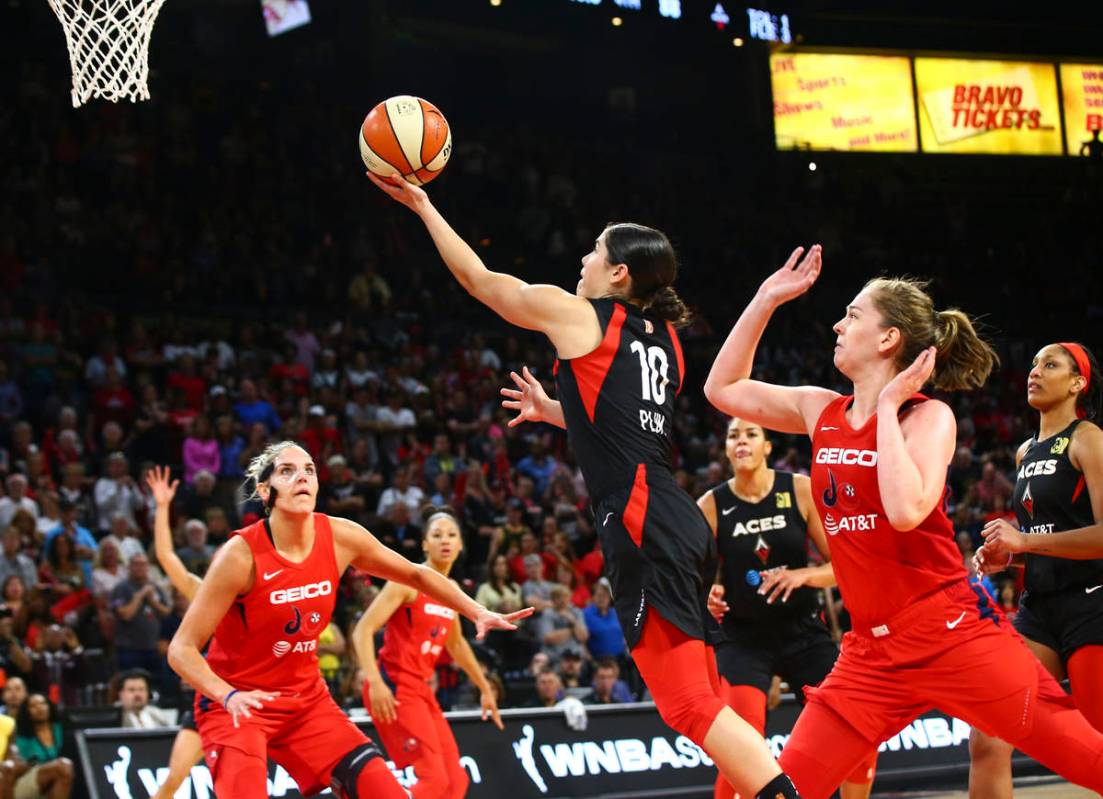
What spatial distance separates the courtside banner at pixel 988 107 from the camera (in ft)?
82.7

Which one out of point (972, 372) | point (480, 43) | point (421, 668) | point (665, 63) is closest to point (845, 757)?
point (972, 372)

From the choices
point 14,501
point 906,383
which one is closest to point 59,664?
point 14,501

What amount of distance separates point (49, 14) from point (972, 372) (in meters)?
17.1

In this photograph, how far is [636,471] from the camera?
4316 mm

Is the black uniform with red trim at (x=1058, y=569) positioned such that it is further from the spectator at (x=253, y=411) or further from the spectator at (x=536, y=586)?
the spectator at (x=253, y=411)

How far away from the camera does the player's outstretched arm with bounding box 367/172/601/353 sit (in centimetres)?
430

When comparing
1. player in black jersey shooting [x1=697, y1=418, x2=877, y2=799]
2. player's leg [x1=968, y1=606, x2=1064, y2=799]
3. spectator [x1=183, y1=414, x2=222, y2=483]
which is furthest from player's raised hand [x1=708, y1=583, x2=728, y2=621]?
spectator [x1=183, y1=414, x2=222, y2=483]

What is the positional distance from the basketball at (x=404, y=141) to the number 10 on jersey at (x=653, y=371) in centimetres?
111

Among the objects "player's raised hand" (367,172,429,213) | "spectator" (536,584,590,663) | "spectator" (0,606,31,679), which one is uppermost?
"player's raised hand" (367,172,429,213)

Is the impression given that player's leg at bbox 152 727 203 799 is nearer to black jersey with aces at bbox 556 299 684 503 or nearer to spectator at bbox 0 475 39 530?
black jersey with aces at bbox 556 299 684 503

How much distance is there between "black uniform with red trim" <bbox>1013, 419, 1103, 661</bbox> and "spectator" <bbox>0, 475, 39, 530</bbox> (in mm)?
8484

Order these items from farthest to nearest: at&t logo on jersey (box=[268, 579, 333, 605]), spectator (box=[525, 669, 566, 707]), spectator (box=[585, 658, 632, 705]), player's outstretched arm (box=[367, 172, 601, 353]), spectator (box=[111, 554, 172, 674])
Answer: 1. spectator (box=[585, 658, 632, 705])
2. spectator (box=[111, 554, 172, 674])
3. spectator (box=[525, 669, 566, 707])
4. at&t logo on jersey (box=[268, 579, 333, 605])
5. player's outstretched arm (box=[367, 172, 601, 353])

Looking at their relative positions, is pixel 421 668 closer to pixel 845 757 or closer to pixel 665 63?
pixel 845 757

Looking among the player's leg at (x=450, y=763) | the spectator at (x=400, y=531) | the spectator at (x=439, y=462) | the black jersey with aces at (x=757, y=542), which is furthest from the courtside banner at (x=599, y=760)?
the spectator at (x=439, y=462)
